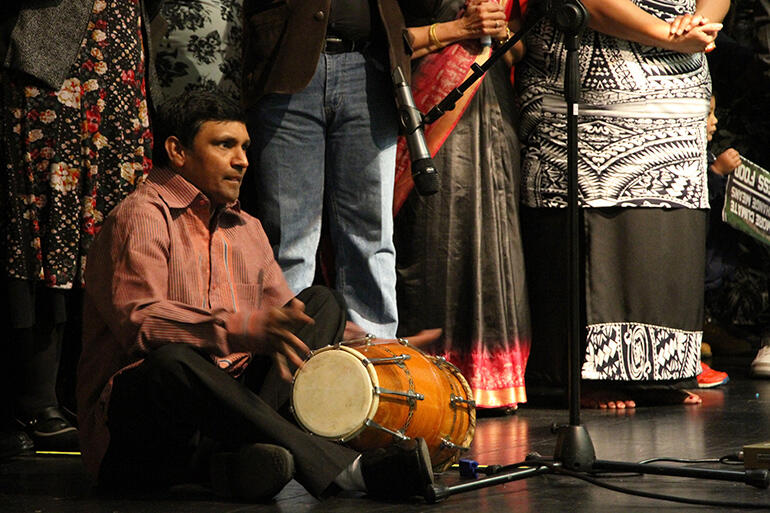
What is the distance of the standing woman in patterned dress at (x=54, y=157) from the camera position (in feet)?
10.2

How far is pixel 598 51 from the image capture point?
417cm

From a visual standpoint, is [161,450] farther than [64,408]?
No

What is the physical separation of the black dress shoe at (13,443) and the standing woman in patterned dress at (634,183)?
1.98m

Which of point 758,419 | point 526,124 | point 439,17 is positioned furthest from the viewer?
point 526,124

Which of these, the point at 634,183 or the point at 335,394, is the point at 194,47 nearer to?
the point at 335,394

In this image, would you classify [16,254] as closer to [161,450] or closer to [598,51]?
[161,450]

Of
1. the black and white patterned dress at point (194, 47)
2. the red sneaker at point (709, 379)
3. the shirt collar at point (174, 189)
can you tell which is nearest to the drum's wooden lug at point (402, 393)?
the shirt collar at point (174, 189)

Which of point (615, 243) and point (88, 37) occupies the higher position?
point (88, 37)

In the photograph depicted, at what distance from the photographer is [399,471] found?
7.92 feet

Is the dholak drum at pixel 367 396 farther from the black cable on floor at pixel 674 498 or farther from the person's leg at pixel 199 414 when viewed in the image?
the black cable on floor at pixel 674 498

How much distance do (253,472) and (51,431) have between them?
3.43 feet

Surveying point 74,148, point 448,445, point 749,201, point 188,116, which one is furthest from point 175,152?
point 749,201

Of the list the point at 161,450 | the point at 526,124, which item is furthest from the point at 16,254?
the point at 526,124

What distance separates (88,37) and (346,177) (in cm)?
84
